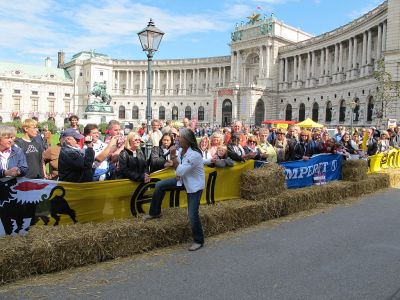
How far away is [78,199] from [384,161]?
14962mm

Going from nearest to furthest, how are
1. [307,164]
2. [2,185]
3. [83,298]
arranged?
[83,298] → [2,185] → [307,164]

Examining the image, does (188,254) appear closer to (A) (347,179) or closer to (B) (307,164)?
(B) (307,164)

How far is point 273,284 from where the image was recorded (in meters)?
5.42

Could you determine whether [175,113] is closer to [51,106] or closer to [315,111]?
[51,106]

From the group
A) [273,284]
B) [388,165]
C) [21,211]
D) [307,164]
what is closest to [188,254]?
[273,284]

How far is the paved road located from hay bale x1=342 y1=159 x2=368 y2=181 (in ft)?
15.7

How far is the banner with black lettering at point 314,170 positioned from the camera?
36.4 ft

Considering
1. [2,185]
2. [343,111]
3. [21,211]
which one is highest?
[343,111]

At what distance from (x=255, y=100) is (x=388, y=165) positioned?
57735 mm

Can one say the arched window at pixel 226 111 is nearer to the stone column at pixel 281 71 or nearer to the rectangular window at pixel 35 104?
the stone column at pixel 281 71

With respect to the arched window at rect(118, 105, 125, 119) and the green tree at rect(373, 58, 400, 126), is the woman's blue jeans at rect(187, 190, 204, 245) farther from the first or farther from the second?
the arched window at rect(118, 105, 125, 119)

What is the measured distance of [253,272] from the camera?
587 centimetres

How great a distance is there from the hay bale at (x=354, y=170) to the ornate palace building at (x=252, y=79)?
33762 mm

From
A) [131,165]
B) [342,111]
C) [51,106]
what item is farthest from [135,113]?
[131,165]
